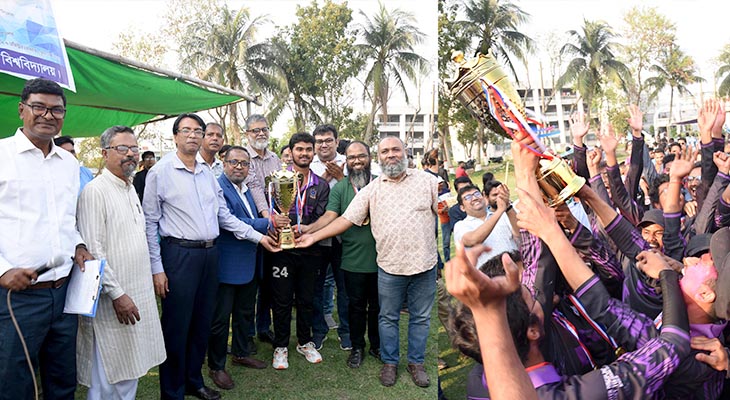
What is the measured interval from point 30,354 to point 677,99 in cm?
437

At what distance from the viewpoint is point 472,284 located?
959 millimetres

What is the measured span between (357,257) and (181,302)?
1.30 m

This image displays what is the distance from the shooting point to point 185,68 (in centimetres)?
1509

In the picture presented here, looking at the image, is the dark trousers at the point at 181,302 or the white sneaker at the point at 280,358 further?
the white sneaker at the point at 280,358

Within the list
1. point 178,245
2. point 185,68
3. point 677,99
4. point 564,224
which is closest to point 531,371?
point 564,224

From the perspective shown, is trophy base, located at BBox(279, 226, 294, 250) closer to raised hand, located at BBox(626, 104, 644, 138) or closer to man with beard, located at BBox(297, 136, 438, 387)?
man with beard, located at BBox(297, 136, 438, 387)

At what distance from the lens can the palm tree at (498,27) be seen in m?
1.91

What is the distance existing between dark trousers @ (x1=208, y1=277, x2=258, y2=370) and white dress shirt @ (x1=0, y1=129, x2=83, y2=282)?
1.18 metres

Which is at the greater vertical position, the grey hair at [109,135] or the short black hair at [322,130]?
the short black hair at [322,130]

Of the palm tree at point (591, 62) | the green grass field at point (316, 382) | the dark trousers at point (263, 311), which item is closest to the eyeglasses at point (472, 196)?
the palm tree at point (591, 62)

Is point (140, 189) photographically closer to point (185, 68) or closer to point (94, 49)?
point (94, 49)

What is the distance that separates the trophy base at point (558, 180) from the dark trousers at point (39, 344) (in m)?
2.20

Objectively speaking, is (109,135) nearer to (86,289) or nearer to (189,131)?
(189,131)

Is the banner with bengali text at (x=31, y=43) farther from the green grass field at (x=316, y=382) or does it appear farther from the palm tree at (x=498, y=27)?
the palm tree at (x=498, y=27)
